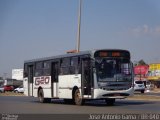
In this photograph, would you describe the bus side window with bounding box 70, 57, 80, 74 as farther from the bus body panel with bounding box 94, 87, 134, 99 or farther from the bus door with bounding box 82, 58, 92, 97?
the bus body panel with bounding box 94, 87, 134, 99

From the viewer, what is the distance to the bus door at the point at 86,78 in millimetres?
23803

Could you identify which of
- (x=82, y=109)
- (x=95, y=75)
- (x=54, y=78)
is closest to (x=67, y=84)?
(x=54, y=78)

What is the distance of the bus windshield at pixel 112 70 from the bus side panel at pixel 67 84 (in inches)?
62.5

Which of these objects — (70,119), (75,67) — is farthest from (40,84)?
(70,119)

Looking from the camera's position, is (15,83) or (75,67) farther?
(15,83)

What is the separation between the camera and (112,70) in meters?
23.6

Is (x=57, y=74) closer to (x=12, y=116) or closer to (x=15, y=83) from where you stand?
(x=12, y=116)

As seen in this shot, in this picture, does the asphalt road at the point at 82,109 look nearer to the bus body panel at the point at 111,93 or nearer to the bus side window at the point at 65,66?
the bus body panel at the point at 111,93

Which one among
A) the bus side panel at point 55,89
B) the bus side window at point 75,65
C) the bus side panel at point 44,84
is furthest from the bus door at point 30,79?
the bus side window at point 75,65

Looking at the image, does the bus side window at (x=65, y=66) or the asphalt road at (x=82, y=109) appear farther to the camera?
the bus side window at (x=65, y=66)

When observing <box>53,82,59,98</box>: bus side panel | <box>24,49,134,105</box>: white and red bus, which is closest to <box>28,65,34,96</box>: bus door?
<box>53,82,59,98</box>: bus side panel

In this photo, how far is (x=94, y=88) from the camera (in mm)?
23359

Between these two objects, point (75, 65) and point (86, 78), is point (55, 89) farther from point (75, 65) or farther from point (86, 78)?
point (86, 78)

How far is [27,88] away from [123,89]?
35.3 feet
